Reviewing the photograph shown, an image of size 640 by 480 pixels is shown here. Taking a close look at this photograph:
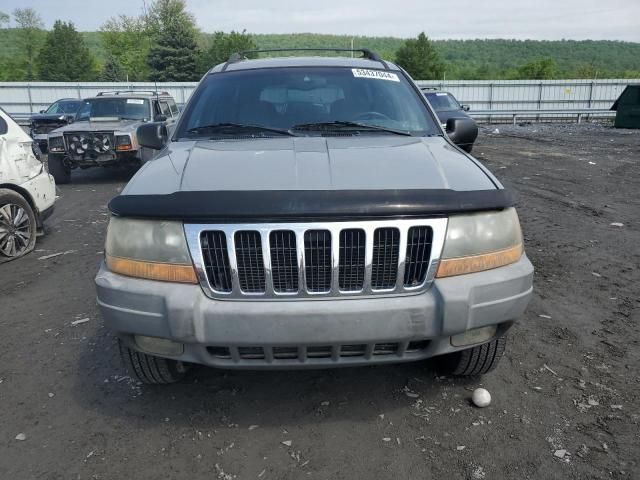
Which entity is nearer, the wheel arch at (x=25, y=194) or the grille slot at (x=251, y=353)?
the grille slot at (x=251, y=353)

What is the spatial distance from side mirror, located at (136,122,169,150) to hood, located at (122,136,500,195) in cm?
71

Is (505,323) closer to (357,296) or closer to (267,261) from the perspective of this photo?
(357,296)

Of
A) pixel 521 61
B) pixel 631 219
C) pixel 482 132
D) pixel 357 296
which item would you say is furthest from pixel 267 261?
pixel 521 61

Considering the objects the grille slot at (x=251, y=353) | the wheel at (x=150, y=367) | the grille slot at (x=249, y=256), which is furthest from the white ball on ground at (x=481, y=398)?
the wheel at (x=150, y=367)

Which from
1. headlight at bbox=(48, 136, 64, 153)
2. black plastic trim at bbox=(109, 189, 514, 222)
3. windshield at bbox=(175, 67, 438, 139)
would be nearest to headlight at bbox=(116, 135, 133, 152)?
headlight at bbox=(48, 136, 64, 153)

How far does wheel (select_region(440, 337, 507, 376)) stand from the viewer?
2.86 meters

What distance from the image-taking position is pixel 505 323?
2.59 m

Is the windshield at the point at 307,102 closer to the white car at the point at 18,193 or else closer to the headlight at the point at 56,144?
the white car at the point at 18,193

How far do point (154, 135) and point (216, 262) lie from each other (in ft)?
6.21

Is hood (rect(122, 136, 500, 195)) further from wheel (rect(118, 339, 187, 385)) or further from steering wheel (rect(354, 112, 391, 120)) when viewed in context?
wheel (rect(118, 339, 187, 385))

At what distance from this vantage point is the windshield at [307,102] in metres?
3.52

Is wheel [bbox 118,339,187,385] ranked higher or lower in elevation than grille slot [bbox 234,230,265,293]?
lower

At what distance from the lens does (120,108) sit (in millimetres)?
11320

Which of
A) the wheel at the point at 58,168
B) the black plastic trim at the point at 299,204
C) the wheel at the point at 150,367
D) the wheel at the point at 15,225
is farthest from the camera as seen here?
the wheel at the point at 58,168
